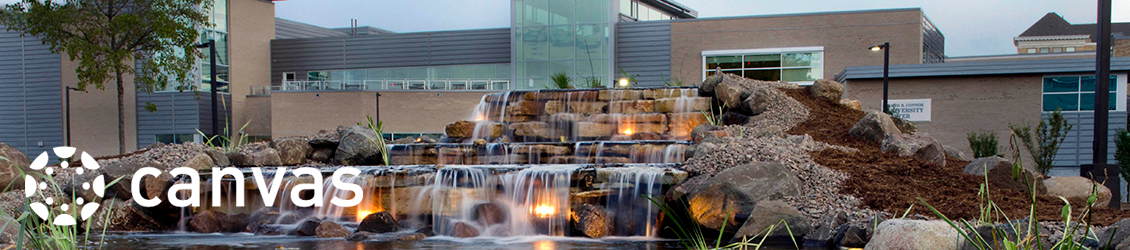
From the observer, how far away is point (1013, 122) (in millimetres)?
21953

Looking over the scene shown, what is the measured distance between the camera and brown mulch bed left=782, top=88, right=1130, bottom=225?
A: 25.7 feet

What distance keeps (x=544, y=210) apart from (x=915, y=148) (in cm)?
570

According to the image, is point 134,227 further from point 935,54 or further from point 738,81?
point 935,54

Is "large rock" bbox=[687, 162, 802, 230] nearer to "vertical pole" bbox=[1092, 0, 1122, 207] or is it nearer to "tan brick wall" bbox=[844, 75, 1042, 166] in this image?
"vertical pole" bbox=[1092, 0, 1122, 207]

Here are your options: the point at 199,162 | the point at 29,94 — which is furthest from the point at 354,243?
the point at 29,94

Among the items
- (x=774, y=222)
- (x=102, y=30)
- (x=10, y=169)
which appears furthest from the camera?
(x=102, y=30)

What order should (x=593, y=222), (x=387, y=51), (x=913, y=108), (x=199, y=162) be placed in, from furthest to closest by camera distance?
(x=387, y=51)
(x=913, y=108)
(x=199, y=162)
(x=593, y=222)

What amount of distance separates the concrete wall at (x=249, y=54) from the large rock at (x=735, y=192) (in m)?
30.7

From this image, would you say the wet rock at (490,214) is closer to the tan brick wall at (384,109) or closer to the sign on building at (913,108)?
the sign on building at (913,108)

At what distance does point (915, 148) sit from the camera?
37.0 feet

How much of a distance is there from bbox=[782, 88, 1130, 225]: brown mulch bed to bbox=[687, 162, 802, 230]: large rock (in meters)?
0.82

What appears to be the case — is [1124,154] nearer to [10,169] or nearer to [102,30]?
[10,169]

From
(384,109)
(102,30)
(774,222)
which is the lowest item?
(774,222)

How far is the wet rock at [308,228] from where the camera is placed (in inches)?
393
